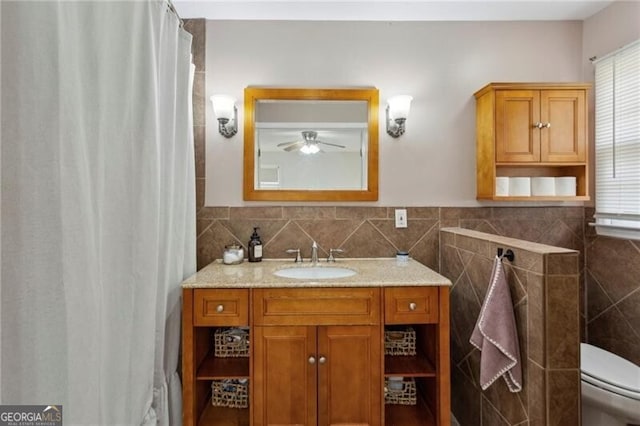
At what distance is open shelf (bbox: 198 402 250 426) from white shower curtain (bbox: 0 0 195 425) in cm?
16

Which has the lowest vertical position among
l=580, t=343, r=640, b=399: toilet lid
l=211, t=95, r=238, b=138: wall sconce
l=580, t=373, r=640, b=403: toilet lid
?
l=580, t=373, r=640, b=403: toilet lid

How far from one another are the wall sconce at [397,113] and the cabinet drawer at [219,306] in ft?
4.71

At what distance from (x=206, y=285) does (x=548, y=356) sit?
1507 mm

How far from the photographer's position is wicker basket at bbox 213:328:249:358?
70.1 inches

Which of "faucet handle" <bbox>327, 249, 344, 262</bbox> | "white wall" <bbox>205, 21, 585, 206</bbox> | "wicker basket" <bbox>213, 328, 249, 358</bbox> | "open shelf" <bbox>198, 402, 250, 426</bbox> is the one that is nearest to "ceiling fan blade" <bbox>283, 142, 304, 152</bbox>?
"white wall" <bbox>205, 21, 585, 206</bbox>

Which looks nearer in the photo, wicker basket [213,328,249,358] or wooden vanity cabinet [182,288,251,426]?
wooden vanity cabinet [182,288,251,426]

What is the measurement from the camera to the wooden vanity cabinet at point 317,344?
1.50m

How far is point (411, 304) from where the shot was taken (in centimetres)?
152

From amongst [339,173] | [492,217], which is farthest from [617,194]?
[339,173]

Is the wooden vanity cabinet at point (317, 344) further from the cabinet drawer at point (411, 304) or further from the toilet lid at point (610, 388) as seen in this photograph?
the toilet lid at point (610, 388)

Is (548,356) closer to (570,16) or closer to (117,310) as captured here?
(117,310)

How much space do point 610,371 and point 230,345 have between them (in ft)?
6.51

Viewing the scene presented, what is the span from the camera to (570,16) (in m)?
2.13

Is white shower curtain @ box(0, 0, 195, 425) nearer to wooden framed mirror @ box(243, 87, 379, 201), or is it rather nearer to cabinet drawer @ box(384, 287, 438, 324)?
wooden framed mirror @ box(243, 87, 379, 201)
